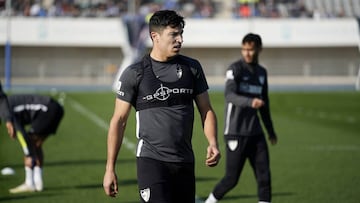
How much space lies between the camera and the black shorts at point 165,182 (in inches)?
232

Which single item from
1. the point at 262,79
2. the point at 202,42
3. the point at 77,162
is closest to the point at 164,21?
the point at 262,79

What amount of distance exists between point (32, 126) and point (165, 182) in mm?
6318

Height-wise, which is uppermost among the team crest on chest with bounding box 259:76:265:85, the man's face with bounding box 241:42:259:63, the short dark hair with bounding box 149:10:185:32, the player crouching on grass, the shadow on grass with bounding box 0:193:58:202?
the short dark hair with bounding box 149:10:185:32

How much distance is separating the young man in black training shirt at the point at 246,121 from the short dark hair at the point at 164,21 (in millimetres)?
3060

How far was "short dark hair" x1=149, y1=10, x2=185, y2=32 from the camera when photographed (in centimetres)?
589

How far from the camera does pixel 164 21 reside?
19.4ft

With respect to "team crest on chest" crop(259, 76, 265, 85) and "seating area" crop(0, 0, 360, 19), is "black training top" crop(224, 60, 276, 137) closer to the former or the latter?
"team crest on chest" crop(259, 76, 265, 85)

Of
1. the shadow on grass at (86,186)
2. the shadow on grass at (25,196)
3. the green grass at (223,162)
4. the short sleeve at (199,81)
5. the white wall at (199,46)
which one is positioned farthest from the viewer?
the white wall at (199,46)

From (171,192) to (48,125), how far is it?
632 centimetres

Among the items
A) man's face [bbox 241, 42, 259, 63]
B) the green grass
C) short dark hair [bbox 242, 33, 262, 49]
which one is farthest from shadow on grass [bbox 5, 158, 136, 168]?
short dark hair [bbox 242, 33, 262, 49]

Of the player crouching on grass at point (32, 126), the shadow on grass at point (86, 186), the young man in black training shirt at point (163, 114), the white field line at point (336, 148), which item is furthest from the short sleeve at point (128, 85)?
the white field line at point (336, 148)

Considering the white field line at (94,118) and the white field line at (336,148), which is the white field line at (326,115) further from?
the white field line at (94,118)

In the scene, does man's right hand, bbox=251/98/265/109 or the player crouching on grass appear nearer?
man's right hand, bbox=251/98/265/109

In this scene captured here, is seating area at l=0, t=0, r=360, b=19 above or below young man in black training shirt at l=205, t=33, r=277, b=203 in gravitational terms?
below
